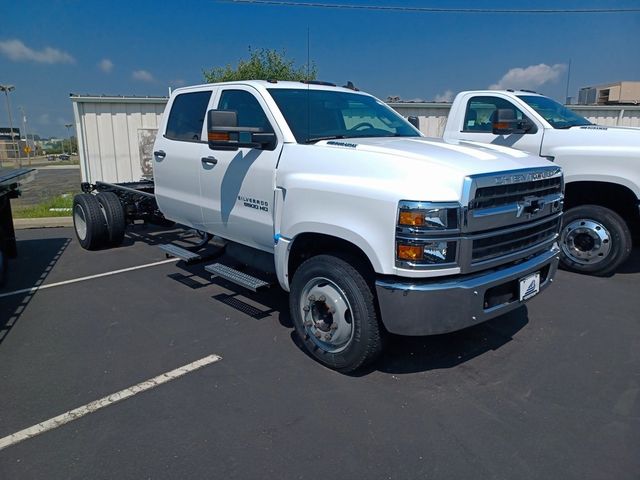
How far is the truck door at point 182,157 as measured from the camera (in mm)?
5157

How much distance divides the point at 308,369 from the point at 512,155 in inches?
90.4

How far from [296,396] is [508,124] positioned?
4760 mm

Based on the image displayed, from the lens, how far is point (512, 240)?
11.3 feet

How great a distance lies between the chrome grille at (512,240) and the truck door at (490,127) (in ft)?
9.66

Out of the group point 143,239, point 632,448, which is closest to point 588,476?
point 632,448

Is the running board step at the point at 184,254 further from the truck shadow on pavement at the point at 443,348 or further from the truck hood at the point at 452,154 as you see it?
the truck shadow on pavement at the point at 443,348

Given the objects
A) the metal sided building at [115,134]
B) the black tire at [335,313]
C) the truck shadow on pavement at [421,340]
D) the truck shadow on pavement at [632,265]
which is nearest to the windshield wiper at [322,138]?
the black tire at [335,313]

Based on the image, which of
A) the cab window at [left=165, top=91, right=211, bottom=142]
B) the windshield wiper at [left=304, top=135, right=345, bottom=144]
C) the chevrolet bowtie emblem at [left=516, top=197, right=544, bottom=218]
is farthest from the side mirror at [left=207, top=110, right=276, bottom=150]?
the chevrolet bowtie emblem at [left=516, top=197, right=544, bottom=218]

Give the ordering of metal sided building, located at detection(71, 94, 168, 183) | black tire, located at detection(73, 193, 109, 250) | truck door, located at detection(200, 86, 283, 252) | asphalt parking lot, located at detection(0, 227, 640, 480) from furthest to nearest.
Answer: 1. metal sided building, located at detection(71, 94, 168, 183)
2. black tire, located at detection(73, 193, 109, 250)
3. truck door, located at detection(200, 86, 283, 252)
4. asphalt parking lot, located at detection(0, 227, 640, 480)

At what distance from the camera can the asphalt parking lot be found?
2.71 metres

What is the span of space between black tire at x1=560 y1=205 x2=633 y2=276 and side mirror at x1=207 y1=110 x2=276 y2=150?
13.7 ft

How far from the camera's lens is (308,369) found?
375cm

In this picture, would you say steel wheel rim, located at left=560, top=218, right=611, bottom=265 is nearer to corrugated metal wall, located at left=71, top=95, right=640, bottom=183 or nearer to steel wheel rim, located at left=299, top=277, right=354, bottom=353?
steel wheel rim, located at left=299, top=277, right=354, bottom=353

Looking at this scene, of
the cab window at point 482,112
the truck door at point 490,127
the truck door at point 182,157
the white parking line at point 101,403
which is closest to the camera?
the white parking line at point 101,403
